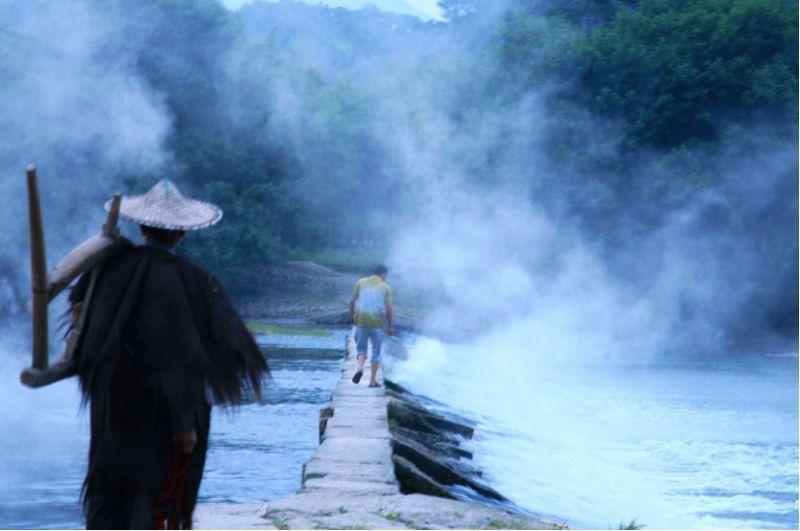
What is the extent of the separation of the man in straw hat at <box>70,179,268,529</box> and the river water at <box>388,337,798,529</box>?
5.54 metres

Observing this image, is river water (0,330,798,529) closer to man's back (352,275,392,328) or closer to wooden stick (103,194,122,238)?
wooden stick (103,194,122,238)

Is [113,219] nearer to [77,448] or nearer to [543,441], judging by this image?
[77,448]

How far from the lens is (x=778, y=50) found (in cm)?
3903

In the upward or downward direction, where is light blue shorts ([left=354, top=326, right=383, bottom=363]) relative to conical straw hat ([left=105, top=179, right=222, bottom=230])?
upward

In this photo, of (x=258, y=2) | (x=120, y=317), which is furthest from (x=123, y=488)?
(x=258, y=2)

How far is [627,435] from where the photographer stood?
59.9ft

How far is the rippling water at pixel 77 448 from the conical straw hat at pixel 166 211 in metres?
1.26

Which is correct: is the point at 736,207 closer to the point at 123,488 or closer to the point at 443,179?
the point at 443,179

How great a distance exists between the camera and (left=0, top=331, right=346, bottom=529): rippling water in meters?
9.61

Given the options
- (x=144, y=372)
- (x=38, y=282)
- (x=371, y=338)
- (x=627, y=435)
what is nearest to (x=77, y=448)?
(x=371, y=338)

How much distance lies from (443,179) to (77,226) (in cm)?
1696

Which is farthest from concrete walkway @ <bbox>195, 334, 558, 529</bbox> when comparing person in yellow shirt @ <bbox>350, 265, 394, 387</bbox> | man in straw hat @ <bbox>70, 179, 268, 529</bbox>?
person in yellow shirt @ <bbox>350, 265, 394, 387</bbox>

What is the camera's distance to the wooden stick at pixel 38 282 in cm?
490

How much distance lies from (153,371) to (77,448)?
750 cm
